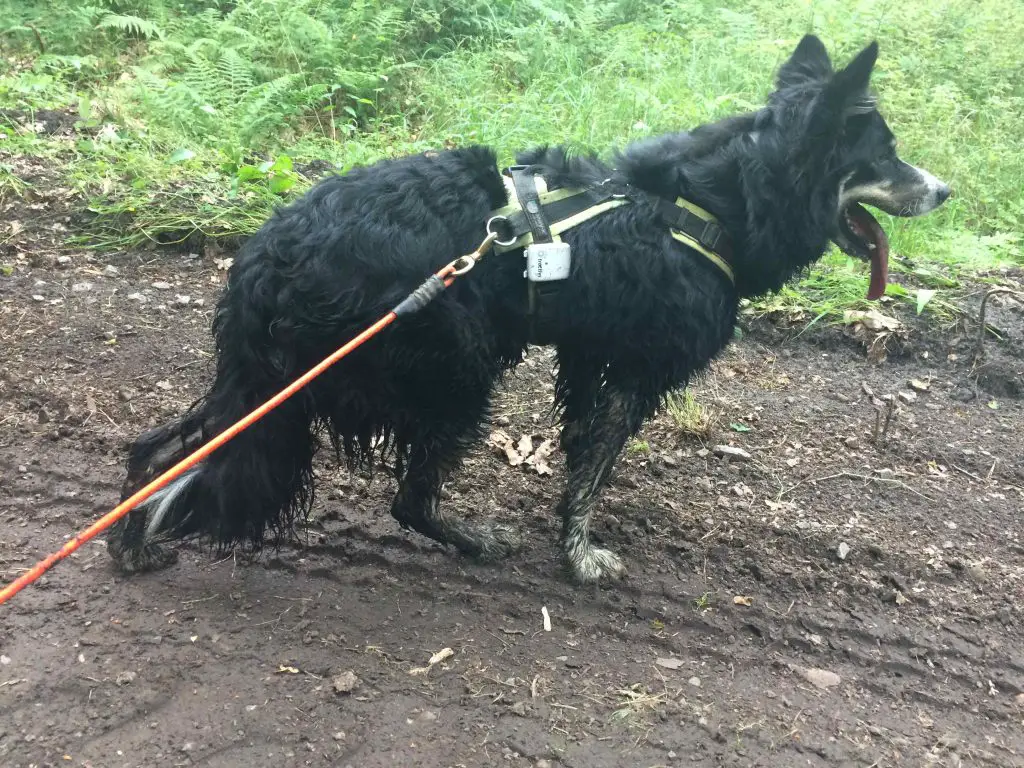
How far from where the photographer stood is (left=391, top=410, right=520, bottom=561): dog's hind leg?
313 cm

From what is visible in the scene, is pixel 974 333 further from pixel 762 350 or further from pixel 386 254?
pixel 386 254

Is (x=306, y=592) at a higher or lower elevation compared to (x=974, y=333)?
lower

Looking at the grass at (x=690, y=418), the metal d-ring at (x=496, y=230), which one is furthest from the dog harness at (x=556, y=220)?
the grass at (x=690, y=418)

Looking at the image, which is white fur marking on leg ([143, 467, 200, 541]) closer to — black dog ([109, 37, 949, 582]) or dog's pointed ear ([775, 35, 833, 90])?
black dog ([109, 37, 949, 582])

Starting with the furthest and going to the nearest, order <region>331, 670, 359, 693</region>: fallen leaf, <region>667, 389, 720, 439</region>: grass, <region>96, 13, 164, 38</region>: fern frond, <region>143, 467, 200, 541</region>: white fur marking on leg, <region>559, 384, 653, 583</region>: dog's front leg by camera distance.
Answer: <region>96, 13, 164, 38</region>: fern frond, <region>667, 389, 720, 439</region>: grass, <region>559, 384, 653, 583</region>: dog's front leg, <region>143, 467, 200, 541</region>: white fur marking on leg, <region>331, 670, 359, 693</region>: fallen leaf

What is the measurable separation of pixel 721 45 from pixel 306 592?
743 centimetres

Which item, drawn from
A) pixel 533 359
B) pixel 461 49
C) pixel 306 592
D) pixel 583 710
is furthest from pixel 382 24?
pixel 583 710

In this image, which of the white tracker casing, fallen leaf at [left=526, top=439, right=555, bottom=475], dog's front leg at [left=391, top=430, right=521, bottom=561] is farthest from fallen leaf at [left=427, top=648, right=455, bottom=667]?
the white tracker casing

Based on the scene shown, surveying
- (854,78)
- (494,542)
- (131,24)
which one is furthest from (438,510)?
(131,24)

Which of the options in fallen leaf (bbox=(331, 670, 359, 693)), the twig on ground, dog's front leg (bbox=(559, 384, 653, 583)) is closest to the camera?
fallen leaf (bbox=(331, 670, 359, 693))

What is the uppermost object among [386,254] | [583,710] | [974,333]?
[386,254]

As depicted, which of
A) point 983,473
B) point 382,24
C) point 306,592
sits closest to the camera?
point 306,592

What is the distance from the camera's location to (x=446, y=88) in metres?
7.80

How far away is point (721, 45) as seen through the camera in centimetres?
826
